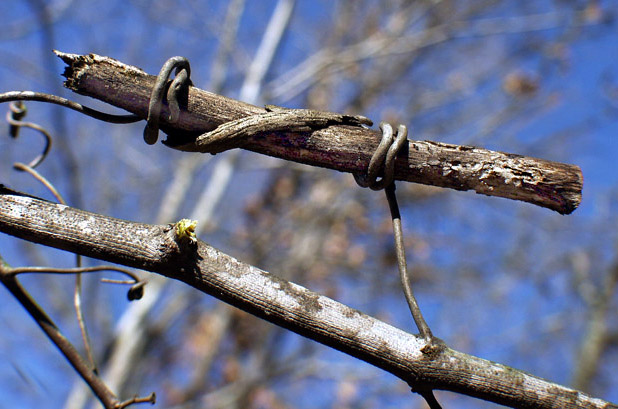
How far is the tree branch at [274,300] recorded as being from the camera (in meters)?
0.69

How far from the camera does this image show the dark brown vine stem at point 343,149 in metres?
0.71

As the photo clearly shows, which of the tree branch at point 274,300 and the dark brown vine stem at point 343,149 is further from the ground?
the dark brown vine stem at point 343,149

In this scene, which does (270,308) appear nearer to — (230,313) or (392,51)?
(392,51)

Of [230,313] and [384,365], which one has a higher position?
[230,313]

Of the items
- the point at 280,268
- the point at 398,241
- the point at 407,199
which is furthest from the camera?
the point at 407,199

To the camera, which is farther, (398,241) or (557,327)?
(557,327)

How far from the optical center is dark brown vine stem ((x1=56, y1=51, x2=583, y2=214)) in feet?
2.32

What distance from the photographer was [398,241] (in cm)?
81

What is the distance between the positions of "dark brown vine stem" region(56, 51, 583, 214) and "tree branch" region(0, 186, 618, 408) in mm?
161

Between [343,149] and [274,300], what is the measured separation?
10.1 inches

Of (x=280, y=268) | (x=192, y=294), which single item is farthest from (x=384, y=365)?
(x=280, y=268)

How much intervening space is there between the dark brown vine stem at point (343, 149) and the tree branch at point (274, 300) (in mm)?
161

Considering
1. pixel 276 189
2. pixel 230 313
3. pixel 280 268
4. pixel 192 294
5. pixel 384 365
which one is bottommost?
pixel 384 365

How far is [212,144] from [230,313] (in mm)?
5544
